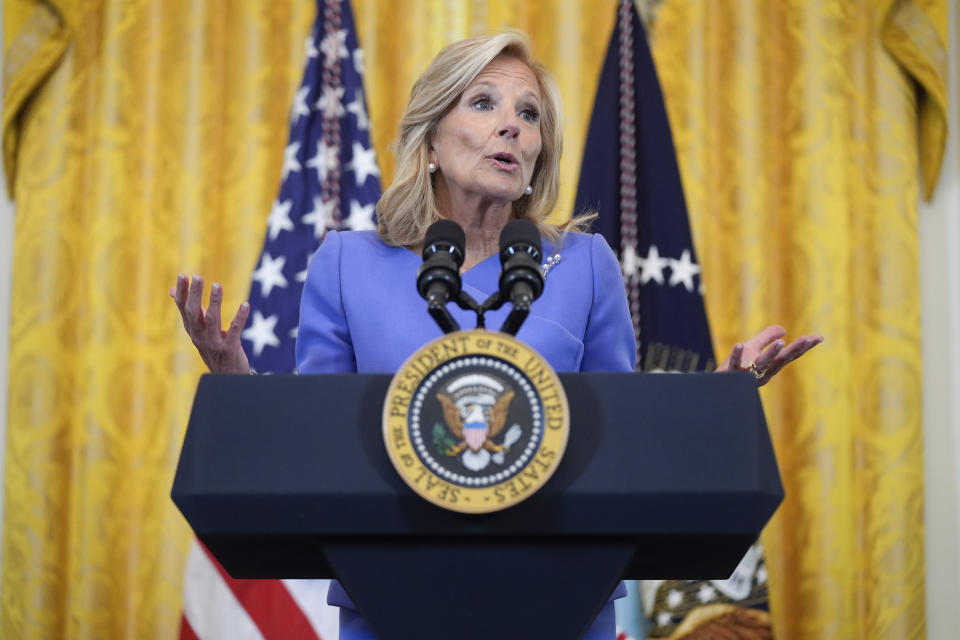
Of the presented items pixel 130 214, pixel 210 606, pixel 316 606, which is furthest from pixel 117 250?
pixel 316 606

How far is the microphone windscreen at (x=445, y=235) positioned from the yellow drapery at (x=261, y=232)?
6.72ft

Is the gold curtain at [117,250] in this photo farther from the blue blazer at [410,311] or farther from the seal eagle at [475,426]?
the seal eagle at [475,426]

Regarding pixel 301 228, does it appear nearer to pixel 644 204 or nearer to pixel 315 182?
pixel 315 182

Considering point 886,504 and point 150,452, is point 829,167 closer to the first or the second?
point 886,504

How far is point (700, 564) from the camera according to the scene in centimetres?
123

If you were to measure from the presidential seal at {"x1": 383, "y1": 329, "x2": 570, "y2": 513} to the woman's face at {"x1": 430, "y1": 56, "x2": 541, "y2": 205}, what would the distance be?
2.43 feet

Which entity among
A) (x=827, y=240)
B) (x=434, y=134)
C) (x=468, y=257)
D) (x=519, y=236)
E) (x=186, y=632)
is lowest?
(x=186, y=632)

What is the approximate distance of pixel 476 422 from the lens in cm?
106

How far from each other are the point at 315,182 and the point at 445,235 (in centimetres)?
211

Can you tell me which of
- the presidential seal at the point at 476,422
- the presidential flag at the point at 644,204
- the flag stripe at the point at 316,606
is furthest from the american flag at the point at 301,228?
the presidential seal at the point at 476,422

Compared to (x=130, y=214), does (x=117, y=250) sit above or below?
below

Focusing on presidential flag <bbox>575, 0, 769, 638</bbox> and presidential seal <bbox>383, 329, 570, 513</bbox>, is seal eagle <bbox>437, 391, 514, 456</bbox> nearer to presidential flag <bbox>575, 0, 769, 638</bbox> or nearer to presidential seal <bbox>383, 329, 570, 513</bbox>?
presidential seal <bbox>383, 329, 570, 513</bbox>

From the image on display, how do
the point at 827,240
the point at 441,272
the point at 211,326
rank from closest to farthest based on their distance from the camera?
1. the point at 441,272
2. the point at 211,326
3. the point at 827,240

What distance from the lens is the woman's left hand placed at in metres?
1.46
